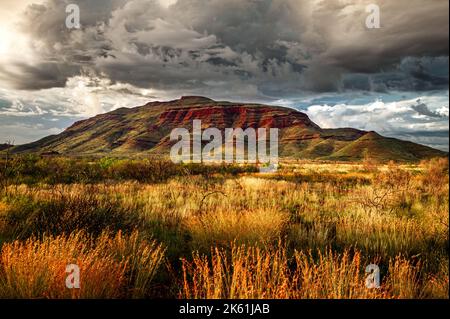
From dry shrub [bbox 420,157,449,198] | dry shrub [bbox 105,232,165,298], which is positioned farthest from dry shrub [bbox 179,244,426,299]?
dry shrub [bbox 420,157,449,198]

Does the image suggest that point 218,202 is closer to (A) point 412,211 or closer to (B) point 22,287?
(A) point 412,211

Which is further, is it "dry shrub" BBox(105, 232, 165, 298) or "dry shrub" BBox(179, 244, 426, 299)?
"dry shrub" BBox(105, 232, 165, 298)

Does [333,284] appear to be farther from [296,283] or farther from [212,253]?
[212,253]

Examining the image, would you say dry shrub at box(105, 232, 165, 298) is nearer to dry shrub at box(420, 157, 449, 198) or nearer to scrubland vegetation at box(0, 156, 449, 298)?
scrubland vegetation at box(0, 156, 449, 298)

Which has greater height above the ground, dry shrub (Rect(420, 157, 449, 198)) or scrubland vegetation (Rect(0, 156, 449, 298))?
scrubland vegetation (Rect(0, 156, 449, 298))

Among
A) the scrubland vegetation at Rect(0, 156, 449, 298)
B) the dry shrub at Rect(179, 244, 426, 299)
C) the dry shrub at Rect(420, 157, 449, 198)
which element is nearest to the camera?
the dry shrub at Rect(179, 244, 426, 299)

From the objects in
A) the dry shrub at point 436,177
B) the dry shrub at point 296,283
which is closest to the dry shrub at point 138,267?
the dry shrub at point 296,283

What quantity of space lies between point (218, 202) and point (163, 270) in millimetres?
5927

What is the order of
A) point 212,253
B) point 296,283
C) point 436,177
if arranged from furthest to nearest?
point 436,177
point 212,253
point 296,283

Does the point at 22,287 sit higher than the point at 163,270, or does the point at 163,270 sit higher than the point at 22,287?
the point at 22,287

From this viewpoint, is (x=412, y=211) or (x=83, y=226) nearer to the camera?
(x=83, y=226)

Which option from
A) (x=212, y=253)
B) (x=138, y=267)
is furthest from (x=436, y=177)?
(x=138, y=267)
